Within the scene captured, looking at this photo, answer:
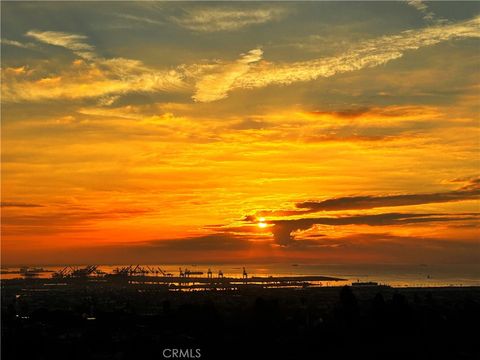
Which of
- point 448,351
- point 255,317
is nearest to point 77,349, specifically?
point 255,317

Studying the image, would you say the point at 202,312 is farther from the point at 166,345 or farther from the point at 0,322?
the point at 0,322

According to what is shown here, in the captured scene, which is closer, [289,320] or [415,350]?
[415,350]

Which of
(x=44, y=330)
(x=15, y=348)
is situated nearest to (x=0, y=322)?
(x=44, y=330)

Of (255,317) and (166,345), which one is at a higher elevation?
(255,317)

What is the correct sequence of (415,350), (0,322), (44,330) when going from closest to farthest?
(415,350)
(44,330)
(0,322)

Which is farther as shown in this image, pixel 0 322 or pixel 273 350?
pixel 0 322

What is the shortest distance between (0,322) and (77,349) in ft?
87.4

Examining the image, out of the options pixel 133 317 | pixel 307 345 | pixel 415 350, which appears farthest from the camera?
pixel 133 317

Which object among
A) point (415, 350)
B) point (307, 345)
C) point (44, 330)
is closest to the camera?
point (415, 350)

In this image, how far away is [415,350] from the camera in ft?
176

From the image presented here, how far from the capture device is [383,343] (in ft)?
186

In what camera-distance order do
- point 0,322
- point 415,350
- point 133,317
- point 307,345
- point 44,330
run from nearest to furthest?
point 415,350, point 307,345, point 44,330, point 0,322, point 133,317

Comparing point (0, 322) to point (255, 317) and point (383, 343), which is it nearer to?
point (255, 317)

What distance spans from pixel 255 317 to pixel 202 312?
7.35 m
